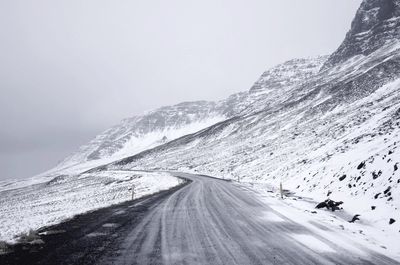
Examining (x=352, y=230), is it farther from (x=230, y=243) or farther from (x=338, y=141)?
(x=338, y=141)

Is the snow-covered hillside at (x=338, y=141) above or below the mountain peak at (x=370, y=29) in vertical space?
below

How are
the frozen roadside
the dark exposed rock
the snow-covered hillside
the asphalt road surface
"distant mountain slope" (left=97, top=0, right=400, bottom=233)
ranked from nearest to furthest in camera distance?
the asphalt road surface
the frozen roadside
the snow-covered hillside
"distant mountain slope" (left=97, top=0, right=400, bottom=233)
the dark exposed rock

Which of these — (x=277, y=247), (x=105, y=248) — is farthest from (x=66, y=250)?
(x=277, y=247)

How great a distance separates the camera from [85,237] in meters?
8.44

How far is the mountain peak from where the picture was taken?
456ft

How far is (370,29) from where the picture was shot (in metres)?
156

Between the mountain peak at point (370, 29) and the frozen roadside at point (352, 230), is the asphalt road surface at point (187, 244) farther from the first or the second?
the mountain peak at point (370, 29)

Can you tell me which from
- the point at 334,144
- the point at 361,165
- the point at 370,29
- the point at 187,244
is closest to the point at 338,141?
the point at 334,144

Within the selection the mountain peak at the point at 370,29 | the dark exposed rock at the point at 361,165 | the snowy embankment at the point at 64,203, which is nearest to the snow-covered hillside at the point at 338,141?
the dark exposed rock at the point at 361,165

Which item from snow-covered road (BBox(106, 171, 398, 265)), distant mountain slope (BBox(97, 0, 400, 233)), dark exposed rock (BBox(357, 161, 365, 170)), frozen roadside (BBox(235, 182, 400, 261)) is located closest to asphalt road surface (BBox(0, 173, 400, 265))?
snow-covered road (BBox(106, 171, 398, 265))

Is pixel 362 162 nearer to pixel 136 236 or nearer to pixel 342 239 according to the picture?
pixel 342 239

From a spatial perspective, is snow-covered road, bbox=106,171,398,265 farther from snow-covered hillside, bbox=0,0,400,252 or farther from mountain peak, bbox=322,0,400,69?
mountain peak, bbox=322,0,400,69

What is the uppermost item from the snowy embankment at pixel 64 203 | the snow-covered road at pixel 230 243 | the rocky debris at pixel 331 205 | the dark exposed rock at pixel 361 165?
the dark exposed rock at pixel 361 165

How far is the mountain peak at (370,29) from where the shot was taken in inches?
5472
